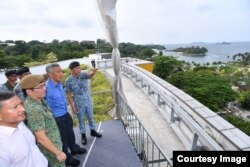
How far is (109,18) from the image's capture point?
13.2 feet

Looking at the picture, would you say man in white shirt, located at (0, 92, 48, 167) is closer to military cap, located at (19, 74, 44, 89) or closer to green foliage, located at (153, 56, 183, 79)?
military cap, located at (19, 74, 44, 89)

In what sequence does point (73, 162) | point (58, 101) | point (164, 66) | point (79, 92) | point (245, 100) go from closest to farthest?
point (58, 101) → point (73, 162) → point (79, 92) → point (245, 100) → point (164, 66)

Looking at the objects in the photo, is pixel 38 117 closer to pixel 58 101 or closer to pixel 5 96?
pixel 5 96

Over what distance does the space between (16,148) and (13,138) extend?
72 millimetres

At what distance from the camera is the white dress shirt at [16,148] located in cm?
156

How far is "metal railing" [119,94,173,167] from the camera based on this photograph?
3.28 m

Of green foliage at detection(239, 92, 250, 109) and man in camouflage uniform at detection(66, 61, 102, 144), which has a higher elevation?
man in camouflage uniform at detection(66, 61, 102, 144)

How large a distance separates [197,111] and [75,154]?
1.97 m

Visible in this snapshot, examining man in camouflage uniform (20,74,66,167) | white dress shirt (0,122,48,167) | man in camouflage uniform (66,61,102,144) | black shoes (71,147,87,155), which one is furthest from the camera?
man in camouflage uniform (66,61,102,144)

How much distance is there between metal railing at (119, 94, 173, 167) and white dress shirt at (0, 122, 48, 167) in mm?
1494

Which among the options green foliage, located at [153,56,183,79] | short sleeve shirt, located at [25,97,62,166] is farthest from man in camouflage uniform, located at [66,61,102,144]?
green foliage, located at [153,56,183,79]

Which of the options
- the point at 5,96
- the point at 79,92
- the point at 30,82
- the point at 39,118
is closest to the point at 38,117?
the point at 39,118

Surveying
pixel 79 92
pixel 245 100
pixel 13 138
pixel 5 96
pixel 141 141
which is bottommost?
pixel 245 100

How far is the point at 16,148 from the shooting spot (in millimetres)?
1604
